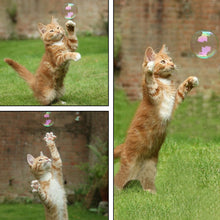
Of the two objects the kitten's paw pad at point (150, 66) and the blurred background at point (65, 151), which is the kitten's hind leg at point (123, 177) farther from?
the kitten's paw pad at point (150, 66)

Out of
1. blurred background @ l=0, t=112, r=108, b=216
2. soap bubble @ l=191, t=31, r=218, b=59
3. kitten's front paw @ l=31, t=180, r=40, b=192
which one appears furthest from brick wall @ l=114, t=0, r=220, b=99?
kitten's front paw @ l=31, t=180, r=40, b=192

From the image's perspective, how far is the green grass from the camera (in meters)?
3.65

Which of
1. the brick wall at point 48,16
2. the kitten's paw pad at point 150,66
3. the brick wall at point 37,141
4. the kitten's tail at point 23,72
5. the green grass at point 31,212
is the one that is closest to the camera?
the kitten's paw pad at point 150,66

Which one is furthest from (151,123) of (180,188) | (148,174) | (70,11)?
(70,11)

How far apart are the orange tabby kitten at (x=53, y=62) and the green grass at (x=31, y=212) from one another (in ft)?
3.08

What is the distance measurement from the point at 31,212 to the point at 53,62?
49.3 inches

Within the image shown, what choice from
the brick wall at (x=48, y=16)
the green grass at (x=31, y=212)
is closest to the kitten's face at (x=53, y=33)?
the green grass at (x=31, y=212)

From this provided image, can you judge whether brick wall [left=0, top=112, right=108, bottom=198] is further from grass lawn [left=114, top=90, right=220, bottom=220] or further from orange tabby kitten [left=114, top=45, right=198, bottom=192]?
orange tabby kitten [left=114, top=45, right=198, bottom=192]

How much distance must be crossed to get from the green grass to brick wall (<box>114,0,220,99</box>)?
1.30 metres

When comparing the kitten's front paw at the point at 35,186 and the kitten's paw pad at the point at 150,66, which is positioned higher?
the kitten's paw pad at the point at 150,66

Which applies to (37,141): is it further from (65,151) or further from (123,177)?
(123,177)

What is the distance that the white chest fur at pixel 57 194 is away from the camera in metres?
2.96

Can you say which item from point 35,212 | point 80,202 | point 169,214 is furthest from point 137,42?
point 169,214

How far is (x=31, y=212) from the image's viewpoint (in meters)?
3.68
